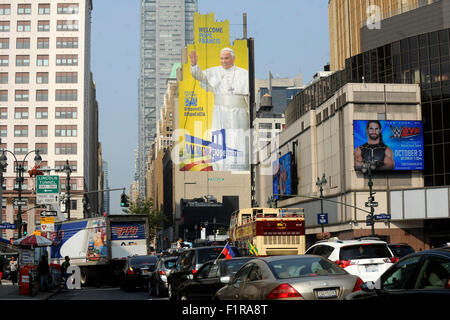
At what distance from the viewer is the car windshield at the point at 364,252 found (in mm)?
18656

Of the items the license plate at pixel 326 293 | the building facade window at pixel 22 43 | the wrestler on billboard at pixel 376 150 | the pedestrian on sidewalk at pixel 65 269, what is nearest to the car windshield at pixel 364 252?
the license plate at pixel 326 293

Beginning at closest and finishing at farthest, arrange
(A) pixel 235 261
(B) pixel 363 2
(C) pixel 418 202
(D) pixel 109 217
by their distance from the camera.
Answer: (A) pixel 235 261, (D) pixel 109 217, (C) pixel 418 202, (B) pixel 363 2

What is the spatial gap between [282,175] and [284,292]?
93.6 m

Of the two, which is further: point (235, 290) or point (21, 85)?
point (21, 85)

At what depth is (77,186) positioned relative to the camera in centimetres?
11606

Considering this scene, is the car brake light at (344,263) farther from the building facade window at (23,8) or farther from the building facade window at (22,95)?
the building facade window at (23,8)

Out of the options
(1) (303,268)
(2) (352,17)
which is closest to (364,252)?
(1) (303,268)

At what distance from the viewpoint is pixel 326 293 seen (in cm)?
1115

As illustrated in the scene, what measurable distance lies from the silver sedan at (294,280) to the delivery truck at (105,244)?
26.4 meters

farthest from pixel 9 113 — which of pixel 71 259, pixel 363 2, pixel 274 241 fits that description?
pixel 274 241

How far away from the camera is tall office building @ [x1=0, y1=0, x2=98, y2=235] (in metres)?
115

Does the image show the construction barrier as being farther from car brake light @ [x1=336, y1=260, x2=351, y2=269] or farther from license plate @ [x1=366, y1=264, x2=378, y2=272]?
license plate @ [x1=366, y1=264, x2=378, y2=272]

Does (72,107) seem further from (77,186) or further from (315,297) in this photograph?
(315,297)

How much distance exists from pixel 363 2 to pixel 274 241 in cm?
6363
